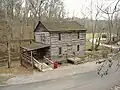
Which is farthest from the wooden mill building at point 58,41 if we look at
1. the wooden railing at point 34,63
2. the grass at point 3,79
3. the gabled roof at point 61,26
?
the grass at point 3,79

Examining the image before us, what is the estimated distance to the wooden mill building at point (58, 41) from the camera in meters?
22.8

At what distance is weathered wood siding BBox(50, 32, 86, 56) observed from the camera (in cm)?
2297

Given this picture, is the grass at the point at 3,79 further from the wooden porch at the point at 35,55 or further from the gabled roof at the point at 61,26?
the gabled roof at the point at 61,26

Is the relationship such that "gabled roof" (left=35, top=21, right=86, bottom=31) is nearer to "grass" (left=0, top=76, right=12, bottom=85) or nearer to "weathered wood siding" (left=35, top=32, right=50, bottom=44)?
"weathered wood siding" (left=35, top=32, right=50, bottom=44)

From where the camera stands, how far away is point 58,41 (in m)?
23.4

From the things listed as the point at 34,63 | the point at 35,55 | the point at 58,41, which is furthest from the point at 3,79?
the point at 58,41

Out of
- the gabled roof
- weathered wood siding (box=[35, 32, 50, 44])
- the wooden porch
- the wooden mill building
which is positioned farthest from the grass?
the gabled roof

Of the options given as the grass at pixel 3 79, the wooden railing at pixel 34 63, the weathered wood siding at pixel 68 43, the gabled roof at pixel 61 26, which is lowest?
the grass at pixel 3 79

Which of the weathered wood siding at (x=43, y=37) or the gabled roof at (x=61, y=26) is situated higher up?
→ the gabled roof at (x=61, y=26)

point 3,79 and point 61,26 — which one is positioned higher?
point 61,26

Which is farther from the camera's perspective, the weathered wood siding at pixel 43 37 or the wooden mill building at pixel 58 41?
the weathered wood siding at pixel 43 37

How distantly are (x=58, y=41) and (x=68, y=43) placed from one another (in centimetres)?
180

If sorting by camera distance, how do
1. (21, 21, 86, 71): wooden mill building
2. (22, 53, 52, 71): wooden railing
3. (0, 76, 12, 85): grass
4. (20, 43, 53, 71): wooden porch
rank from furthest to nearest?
(21, 21, 86, 71): wooden mill building < (20, 43, 53, 71): wooden porch < (22, 53, 52, 71): wooden railing < (0, 76, 12, 85): grass

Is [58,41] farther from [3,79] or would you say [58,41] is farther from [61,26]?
[3,79]
